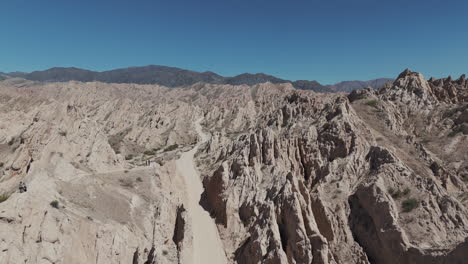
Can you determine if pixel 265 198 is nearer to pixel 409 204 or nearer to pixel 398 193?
pixel 398 193

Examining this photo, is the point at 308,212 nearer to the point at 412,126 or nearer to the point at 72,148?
the point at 72,148

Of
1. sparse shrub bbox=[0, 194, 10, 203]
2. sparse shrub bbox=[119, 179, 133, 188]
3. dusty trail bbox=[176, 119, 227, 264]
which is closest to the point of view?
sparse shrub bbox=[0, 194, 10, 203]

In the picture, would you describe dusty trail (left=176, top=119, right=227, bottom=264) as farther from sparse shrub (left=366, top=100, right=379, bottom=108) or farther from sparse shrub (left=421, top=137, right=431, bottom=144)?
sparse shrub (left=421, top=137, right=431, bottom=144)

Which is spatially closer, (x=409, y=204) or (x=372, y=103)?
(x=409, y=204)

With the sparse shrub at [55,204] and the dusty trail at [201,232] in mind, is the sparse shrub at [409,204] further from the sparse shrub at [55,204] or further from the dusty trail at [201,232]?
the sparse shrub at [55,204]

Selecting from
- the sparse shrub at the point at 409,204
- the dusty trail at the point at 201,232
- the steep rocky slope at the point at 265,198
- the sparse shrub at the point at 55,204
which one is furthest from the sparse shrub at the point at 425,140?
the sparse shrub at the point at 55,204

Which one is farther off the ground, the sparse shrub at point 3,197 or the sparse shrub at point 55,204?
the sparse shrub at point 55,204

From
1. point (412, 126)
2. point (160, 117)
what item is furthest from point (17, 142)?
point (160, 117)

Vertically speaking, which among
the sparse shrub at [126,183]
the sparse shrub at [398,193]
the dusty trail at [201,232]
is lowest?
the dusty trail at [201,232]

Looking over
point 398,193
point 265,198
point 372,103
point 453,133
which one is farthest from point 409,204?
point 453,133

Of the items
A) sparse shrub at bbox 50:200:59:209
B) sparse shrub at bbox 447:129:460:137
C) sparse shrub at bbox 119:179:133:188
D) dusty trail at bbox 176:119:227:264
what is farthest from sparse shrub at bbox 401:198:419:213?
sparse shrub at bbox 447:129:460:137
